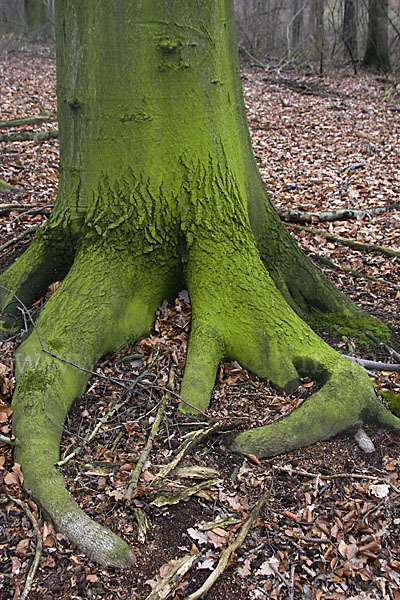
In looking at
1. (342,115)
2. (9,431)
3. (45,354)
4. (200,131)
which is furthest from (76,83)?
(342,115)

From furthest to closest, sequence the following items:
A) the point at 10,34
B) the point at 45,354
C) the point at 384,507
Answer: the point at 10,34
the point at 45,354
the point at 384,507

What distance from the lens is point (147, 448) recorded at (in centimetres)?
292

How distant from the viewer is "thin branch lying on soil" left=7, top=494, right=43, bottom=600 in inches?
87.6

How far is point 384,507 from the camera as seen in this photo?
9.00 feet

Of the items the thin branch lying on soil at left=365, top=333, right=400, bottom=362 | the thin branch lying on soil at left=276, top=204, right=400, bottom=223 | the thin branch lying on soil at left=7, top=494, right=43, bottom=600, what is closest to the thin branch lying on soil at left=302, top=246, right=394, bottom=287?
the thin branch lying on soil at left=276, top=204, right=400, bottom=223

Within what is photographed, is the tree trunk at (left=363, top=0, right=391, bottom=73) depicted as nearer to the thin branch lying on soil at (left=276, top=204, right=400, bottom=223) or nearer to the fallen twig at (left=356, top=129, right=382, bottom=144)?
the fallen twig at (left=356, top=129, right=382, bottom=144)

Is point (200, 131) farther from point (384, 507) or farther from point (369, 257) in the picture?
point (369, 257)

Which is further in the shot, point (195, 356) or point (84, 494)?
point (195, 356)

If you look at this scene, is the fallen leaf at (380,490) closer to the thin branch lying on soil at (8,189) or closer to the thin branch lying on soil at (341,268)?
the thin branch lying on soil at (341,268)

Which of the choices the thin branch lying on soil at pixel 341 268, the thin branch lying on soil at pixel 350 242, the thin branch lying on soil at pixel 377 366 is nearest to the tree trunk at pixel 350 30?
the thin branch lying on soil at pixel 350 242

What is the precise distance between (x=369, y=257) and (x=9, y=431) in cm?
459

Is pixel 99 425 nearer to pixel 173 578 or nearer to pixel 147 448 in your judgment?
pixel 147 448

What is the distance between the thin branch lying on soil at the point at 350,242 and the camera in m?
6.12

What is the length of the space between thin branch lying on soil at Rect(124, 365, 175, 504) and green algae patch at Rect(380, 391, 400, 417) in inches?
A: 60.3
